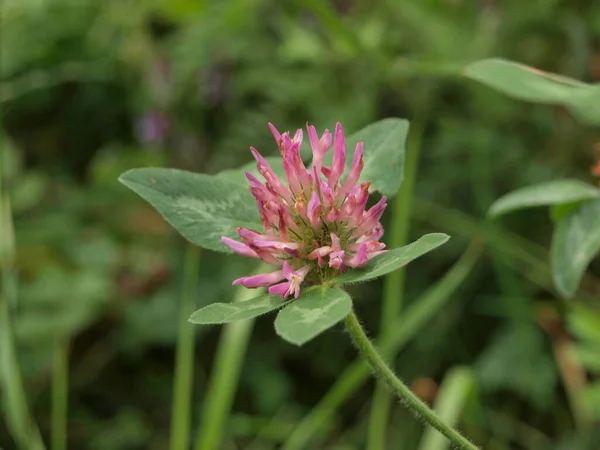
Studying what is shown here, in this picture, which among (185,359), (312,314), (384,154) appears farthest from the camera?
(185,359)

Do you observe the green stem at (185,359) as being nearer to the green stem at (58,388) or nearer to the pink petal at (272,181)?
the green stem at (58,388)

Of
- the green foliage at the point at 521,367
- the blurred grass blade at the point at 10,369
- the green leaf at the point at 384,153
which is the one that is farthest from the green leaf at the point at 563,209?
the blurred grass blade at the point at 10,369

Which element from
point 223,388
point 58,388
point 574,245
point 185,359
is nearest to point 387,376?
point 574,245

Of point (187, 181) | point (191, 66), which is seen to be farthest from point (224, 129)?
point (187, 181)

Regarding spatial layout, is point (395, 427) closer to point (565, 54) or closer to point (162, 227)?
point (162, 227)

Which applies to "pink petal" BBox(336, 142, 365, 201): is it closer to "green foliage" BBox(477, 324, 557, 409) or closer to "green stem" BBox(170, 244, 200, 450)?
"green stem" BBox(170, 244, 200, 450)

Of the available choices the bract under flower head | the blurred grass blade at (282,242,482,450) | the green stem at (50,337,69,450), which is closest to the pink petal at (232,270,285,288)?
the bract under flower head

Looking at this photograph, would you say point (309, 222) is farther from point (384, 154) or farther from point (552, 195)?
point (552, 195)
